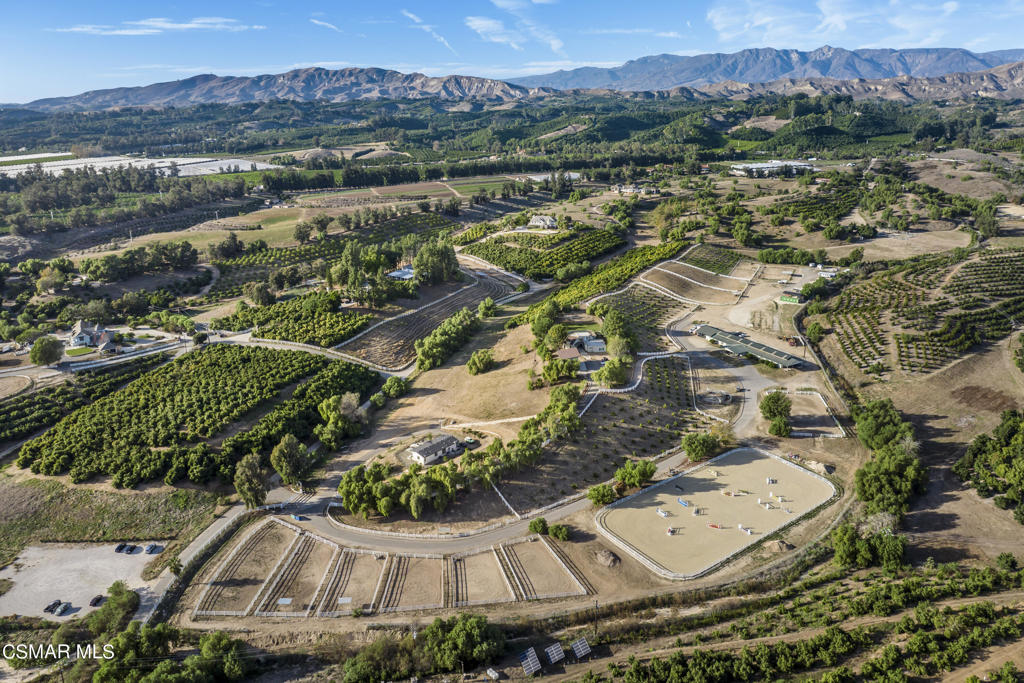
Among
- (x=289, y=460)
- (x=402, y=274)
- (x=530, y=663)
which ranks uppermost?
(x=402, y=274)

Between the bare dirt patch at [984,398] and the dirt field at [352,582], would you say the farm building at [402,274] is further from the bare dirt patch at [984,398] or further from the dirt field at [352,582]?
the bare dirt patch at [984,398]

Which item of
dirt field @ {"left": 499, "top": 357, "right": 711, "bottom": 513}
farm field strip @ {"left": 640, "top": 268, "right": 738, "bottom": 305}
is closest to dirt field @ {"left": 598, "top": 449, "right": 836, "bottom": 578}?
dirt field @ {"left": 499, "top": 357, "right": 711, "bottom": 513}

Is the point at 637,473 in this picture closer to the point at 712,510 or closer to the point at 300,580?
the point at 712,510

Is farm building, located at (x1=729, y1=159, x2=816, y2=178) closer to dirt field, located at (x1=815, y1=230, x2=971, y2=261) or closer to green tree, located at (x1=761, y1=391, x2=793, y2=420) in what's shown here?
dirt field, located at (x1=815, y1=230, x2=971, y2=261)

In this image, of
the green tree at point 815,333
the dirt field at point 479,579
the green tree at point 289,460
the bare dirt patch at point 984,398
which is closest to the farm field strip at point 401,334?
the green tree at point 289,460

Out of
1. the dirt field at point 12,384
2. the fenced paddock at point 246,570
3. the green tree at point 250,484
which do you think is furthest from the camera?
the dirt field at point 12,384

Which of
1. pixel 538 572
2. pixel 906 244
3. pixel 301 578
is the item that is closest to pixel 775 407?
pixel 538 572
